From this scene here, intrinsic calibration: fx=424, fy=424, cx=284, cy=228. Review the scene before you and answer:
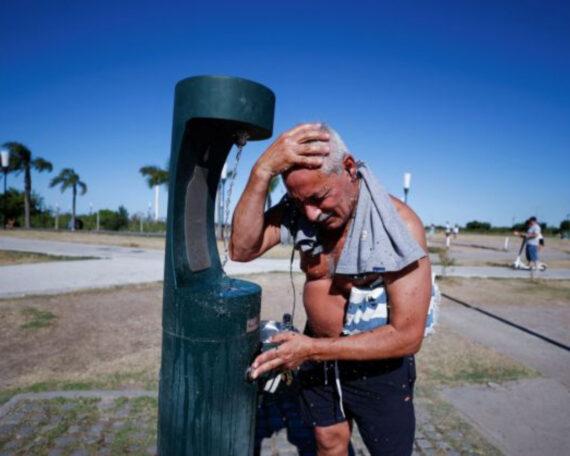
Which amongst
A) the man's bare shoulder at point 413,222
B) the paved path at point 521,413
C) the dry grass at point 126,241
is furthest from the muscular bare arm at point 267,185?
the dry grass at point 126,241

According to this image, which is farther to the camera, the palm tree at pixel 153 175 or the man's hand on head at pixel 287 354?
the palm tree at pixel 153 175

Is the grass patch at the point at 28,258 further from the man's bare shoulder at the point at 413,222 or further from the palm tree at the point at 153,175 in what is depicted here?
the palm tree at the point at 153,175

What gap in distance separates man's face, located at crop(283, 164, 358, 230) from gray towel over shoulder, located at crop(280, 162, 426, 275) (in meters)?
0.06

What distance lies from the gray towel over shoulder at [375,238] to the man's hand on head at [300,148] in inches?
10.1

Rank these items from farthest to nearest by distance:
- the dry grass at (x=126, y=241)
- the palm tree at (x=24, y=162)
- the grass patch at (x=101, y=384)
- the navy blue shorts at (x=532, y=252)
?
1. the palm tree at (x=24, y=162)
2. the dry grass at (x=126, y=241)
3. the navy blue shorts at (x=532, y=252)
4. the grass patch at (x=101, y=384)

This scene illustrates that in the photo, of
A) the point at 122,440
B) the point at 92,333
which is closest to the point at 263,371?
the point at 122,440

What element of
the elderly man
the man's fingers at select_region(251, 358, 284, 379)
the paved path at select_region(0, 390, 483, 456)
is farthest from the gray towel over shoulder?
the paved path at select_region(0, 390, 483, 456)

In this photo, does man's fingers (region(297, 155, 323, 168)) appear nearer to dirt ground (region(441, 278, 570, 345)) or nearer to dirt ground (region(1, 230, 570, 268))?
dirt ground (region(441, 278, 570, 345))

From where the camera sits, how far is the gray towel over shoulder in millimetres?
1587

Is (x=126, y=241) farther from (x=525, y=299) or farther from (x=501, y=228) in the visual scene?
(x=501, y=228)

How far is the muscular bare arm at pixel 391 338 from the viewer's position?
63.7 inches

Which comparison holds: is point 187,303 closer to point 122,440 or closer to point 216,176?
point 216,176

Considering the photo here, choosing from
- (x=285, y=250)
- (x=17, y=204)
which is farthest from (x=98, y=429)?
(x=17, y=204)

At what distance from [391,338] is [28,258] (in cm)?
1269
